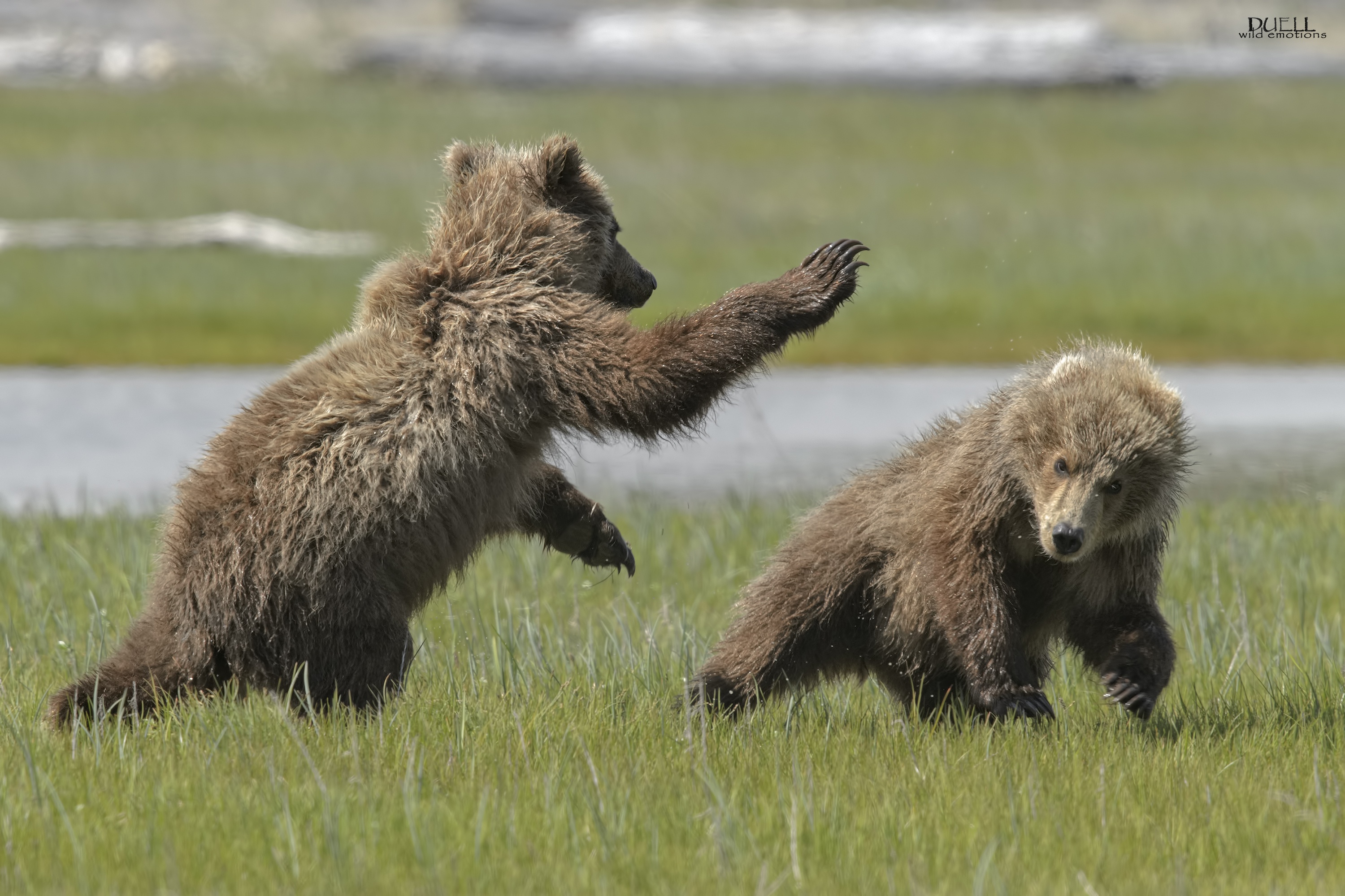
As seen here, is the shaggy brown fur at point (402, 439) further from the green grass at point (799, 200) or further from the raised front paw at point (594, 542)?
the green grass at point (799, 200)

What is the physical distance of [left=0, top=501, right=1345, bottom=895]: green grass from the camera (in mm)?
3475

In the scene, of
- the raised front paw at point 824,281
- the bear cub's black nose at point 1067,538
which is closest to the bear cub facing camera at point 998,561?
the bear cub's black nose at point 1067,538

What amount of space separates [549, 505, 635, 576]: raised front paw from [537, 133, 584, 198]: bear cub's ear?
1024 mm

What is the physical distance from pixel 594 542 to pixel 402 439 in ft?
3.52

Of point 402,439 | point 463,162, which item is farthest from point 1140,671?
point 463,162

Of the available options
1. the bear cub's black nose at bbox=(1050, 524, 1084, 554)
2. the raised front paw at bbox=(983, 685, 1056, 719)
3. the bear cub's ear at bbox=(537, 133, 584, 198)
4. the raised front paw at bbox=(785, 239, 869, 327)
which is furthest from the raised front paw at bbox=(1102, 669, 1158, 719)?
the bear cub's ear at bbox=(537, 133, 584, 198)

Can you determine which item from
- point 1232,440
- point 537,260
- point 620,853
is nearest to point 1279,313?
point 1232,440

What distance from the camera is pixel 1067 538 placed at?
14.3 ft

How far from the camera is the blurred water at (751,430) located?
9945 millimetres

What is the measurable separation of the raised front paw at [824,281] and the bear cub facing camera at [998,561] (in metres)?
0.55

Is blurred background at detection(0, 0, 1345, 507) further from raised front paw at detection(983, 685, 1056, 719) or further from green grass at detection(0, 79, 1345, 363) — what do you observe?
raised front paw at detection(983, 685, 1056, 719)

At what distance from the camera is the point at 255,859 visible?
3.52m

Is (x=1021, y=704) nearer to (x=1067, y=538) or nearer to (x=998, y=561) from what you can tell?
(x=998, y=561)

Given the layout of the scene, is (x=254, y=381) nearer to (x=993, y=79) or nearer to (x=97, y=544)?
(x=97, y=544)
